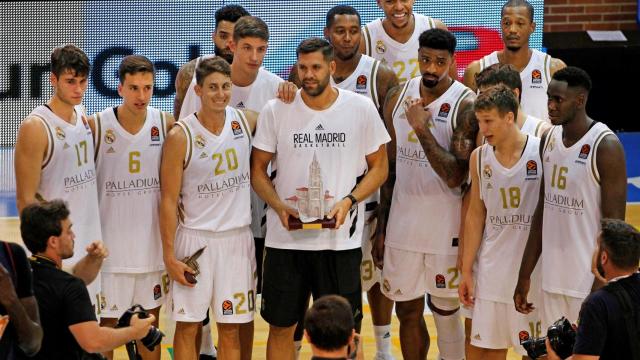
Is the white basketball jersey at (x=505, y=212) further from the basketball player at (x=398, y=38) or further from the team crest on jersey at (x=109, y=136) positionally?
the team crest on jersey at (x=109, y=136)

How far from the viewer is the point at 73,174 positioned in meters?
6.50

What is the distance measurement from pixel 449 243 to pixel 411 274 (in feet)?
1.08

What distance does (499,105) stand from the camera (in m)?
6.30

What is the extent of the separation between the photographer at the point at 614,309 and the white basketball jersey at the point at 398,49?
3277mm

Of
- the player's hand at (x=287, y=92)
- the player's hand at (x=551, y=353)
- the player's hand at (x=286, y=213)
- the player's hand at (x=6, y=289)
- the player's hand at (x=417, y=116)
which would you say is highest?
the player's hand at (x=287, y=92)

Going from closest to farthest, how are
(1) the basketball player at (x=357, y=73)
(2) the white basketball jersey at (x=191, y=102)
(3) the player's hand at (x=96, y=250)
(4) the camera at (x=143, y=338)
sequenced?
(4) the camera at (x=143, y=338) < (3) the player's hand at (x=96, y=250) < (2) the white basketball jersey at (x=191, y=102) < (1) the basketball player at (x=357, y=73)

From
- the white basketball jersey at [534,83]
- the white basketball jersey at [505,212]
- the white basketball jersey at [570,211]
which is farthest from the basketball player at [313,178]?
the white basketball jersey at [534,83]

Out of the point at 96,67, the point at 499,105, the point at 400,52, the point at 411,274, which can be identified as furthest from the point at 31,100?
the point at 499,105

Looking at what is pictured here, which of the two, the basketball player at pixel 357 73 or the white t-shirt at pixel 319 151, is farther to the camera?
the basketball player at pixel 357 73

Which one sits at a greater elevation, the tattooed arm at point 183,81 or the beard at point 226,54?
the beard at point 226,54

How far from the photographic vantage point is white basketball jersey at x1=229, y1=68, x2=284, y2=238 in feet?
A: 24.1

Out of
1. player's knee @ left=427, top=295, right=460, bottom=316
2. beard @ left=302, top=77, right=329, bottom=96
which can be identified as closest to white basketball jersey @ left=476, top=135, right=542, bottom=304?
player's knee @ left=427, top=295, right=460, bottom=316

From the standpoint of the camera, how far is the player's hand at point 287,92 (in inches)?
268

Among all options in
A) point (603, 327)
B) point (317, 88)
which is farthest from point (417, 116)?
point (603, 327)
